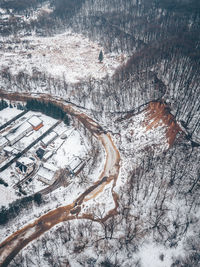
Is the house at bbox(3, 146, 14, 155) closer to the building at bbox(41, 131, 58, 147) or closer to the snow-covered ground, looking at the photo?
the building at bbox(41, 131, 58, 147)

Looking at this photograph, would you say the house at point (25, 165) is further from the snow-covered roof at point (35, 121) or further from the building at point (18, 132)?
the snow-covered roof at point (35, 121)

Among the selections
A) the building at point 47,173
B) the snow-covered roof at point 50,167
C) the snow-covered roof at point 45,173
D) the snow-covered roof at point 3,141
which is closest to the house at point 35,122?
the snow-covered roof at point 3,141

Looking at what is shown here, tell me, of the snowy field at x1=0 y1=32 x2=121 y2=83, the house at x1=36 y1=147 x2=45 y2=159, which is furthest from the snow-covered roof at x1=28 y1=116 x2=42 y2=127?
the snowy field at x1=0 y1=32 x2=121 y2=83

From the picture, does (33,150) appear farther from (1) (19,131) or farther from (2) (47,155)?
(1) (19,131)

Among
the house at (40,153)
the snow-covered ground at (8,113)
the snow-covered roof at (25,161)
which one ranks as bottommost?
the snow-covered roof at (25,161)

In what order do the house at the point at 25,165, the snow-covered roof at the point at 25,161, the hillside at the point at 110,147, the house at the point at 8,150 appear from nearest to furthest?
the hillside at the point at 110,147 < the house at the point at 25,165 < the snow-covered roof at the point at 25,161 < the house at the point at 8,150

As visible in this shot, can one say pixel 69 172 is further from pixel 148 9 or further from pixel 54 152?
pixel 148 9

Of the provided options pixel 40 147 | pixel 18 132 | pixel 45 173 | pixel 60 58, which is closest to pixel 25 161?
pixel 40 147
